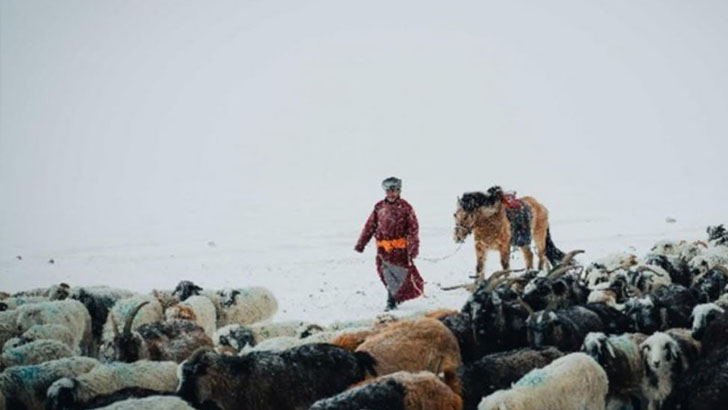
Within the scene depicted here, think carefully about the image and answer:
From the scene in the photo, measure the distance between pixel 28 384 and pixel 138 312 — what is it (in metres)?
2.89

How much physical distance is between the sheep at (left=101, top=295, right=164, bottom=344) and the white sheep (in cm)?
65

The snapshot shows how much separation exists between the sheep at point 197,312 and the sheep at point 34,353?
1795 mm

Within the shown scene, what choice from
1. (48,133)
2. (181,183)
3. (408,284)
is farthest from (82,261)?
(48,133)

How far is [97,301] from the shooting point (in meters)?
9.48

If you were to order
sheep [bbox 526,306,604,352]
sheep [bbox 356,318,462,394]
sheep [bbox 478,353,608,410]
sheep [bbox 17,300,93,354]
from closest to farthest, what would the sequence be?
sheep [bbox 478,353,608,410] < sheep [bbox 356,318,462,394] < sheep [bbox 526,306,604,352] < sheep [bbox 17,300,93,354]

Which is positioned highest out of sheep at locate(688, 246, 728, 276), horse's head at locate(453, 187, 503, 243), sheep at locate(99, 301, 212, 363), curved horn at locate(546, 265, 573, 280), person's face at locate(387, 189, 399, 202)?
person's face at locate(387, 189, 399, 202)

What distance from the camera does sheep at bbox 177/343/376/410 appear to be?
556 centimetres

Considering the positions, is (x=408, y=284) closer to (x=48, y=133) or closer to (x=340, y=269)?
(x=340, y=269)

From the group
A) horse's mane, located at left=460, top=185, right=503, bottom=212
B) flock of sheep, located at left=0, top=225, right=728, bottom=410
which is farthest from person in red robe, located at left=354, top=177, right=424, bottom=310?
flock of sheep, located at left=0, top=225, right=728, bottom=410

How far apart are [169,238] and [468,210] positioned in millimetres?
17658

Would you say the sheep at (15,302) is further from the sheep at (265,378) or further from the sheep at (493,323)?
the sheep at (493,323)

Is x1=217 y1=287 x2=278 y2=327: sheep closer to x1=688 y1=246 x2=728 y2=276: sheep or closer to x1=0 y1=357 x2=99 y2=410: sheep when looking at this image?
x1=0 y1=357 x2=99 y2=410: sheep

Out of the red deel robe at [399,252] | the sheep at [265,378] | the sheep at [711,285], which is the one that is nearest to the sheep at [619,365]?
the sheep at [265,378]

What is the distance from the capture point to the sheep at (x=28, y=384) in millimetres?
5914
